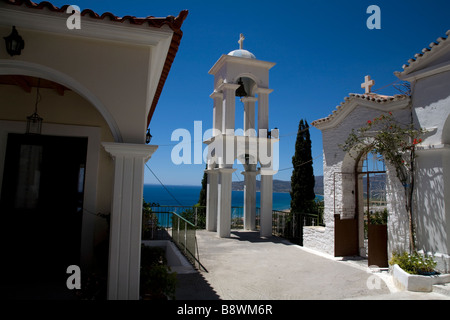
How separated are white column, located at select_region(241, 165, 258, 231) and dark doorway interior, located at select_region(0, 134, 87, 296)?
32.3 feet

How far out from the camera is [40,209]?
17.1 ft

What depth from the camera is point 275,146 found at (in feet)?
42.7

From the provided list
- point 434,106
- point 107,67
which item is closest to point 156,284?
point 107,67

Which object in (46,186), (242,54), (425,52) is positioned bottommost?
(46,186)

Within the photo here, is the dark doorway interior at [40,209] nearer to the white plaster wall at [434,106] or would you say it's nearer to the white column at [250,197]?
the white plaster wall at [434,106]

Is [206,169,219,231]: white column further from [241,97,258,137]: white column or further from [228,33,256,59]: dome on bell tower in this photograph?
[228,33,256,59]: dome on bell tower

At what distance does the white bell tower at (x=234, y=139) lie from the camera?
12352 millimetres

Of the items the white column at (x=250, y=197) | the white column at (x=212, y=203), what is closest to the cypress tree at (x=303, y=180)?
the white column at (x=250, y=197)

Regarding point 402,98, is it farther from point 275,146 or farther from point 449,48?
point 275,146

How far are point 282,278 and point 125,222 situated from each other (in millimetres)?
4401

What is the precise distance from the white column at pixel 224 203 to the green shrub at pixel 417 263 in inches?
267

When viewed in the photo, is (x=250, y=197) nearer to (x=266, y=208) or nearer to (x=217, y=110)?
(x=266, y=208)
